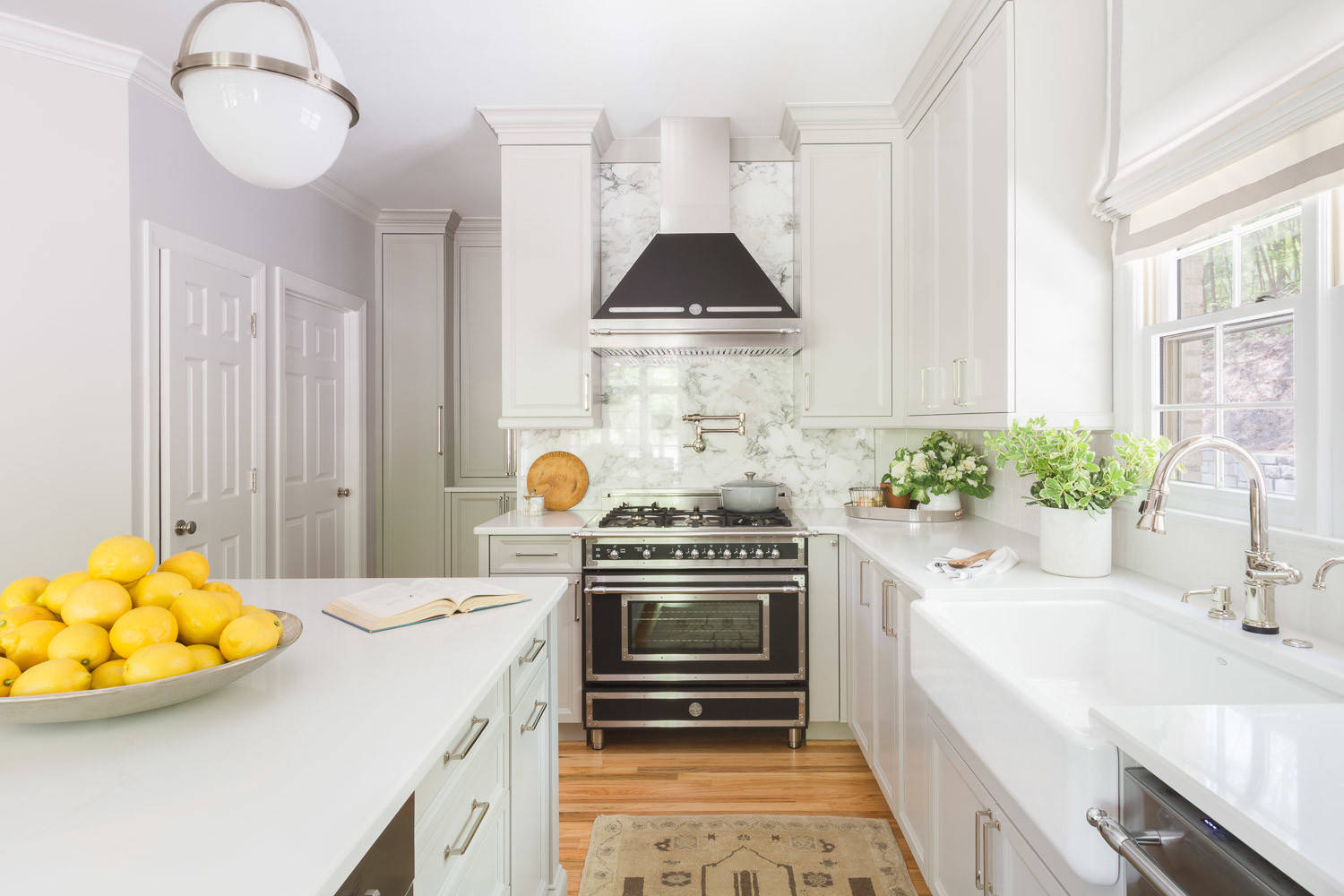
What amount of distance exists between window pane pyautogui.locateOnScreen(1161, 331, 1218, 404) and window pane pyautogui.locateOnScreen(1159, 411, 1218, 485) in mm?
35

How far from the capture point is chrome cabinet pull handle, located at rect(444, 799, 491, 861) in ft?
3.46

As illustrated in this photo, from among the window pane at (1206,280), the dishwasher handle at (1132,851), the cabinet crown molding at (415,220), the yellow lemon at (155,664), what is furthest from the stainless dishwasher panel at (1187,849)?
the cabinet crown molding at (415,220)

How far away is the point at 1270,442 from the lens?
4.97 ft

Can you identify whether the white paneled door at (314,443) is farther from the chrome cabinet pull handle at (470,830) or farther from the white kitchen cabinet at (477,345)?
the chrome cabinet pull handle at (470,830)

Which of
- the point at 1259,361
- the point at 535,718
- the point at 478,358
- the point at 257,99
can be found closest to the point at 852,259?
the point at 1259,361

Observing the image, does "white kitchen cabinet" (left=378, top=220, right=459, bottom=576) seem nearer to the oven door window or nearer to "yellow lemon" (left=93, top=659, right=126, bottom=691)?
the oven door window

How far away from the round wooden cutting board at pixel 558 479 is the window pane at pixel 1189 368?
232 cm

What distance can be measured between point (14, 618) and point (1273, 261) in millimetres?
2308

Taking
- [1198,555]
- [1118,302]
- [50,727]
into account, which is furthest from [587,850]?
[1118,302]

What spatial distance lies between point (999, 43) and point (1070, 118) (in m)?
0.30

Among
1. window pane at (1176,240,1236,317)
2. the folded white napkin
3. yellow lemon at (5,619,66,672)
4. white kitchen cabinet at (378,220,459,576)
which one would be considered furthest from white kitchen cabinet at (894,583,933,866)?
white kitchen cabinet at (378,220,459,576)

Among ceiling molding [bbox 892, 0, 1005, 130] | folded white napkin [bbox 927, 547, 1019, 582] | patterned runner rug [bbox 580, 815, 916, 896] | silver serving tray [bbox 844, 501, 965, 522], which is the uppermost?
ceiling molding [bbox 892, 0, 1005, 130]

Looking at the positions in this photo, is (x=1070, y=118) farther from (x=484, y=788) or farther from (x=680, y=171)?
(x=484, y=788)

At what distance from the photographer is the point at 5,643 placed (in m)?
0.85
